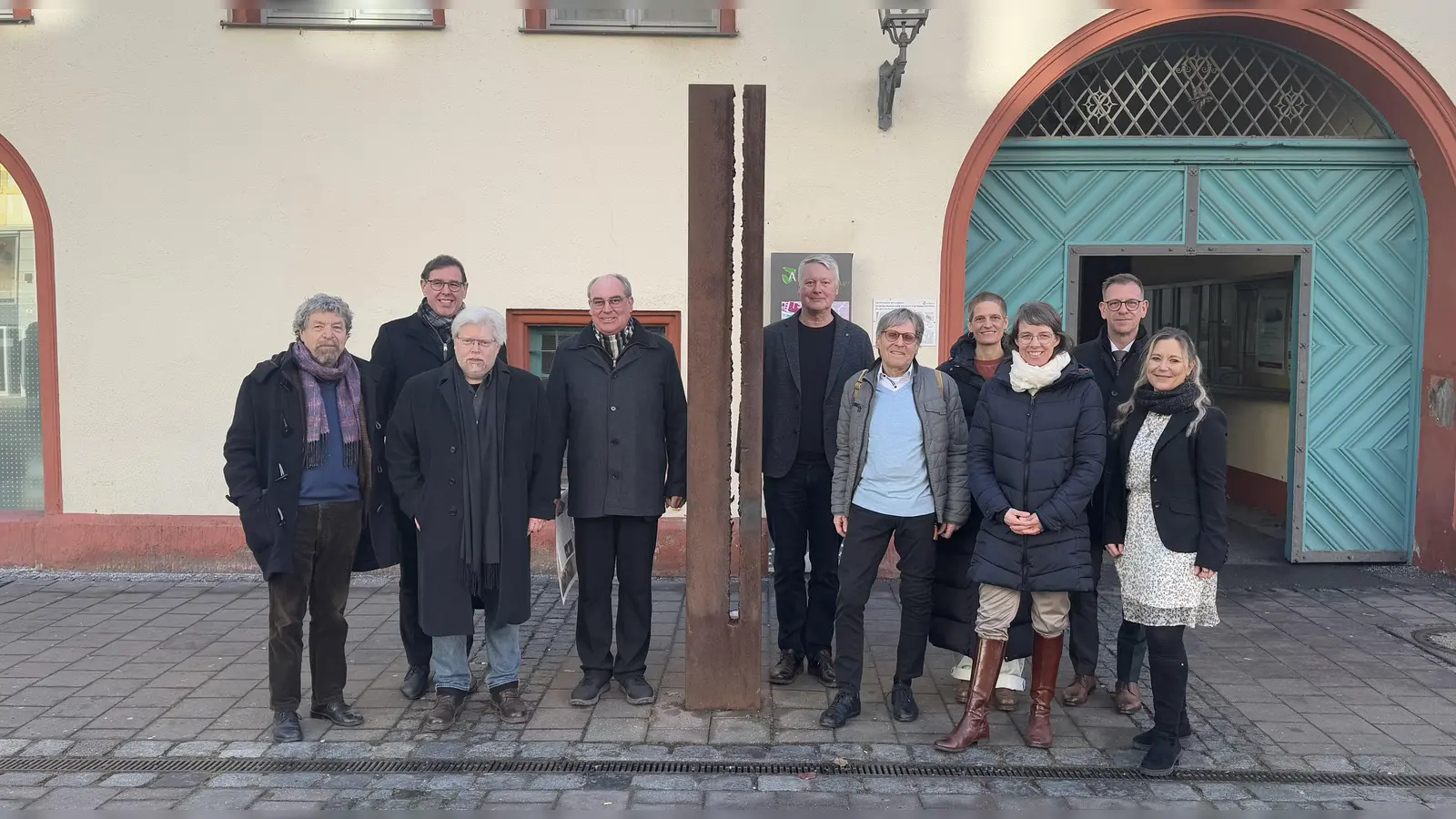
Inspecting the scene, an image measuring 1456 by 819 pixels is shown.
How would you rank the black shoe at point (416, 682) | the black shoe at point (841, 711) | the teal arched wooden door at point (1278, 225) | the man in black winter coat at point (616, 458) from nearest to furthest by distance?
1. the black shoe at point (841, 711)
2. the man in black winter coat at point (616, 458)
3. the black shoe at point (416, 682)
4. the teal arched wooden door at point (1278, 225)

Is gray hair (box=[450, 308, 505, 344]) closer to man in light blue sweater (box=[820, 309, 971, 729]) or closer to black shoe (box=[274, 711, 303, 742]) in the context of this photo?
man in light blue sweater (box=[820, 309, 971, 729])

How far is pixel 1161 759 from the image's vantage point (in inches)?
167

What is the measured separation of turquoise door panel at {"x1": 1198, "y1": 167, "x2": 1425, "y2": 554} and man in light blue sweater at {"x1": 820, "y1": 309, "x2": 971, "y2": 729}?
417 cm

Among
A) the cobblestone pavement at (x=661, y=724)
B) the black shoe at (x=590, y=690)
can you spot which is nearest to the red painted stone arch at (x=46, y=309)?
the cobblestone pavement at (x=661, y=724)

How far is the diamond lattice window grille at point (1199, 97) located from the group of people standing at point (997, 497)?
3.28 metres

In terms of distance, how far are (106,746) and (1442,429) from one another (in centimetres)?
825

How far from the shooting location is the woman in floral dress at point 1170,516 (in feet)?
13.5

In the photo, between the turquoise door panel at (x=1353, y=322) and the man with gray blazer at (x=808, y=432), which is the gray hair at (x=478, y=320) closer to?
the man with gray blazer at (x=808, y=432)

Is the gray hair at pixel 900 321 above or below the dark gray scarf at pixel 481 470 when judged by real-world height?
above

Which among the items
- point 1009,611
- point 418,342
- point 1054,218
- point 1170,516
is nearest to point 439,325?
point 418,342

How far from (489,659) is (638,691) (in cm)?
70

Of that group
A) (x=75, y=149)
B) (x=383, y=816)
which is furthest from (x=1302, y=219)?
(x=75, y=149)

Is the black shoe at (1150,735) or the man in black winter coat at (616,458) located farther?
the man in black winter coat at (616,458)

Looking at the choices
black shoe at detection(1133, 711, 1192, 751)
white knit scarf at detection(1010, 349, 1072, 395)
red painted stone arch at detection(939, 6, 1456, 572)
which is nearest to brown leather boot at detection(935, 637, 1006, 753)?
black shoe at detection(1133, 711, 1192, 751)
